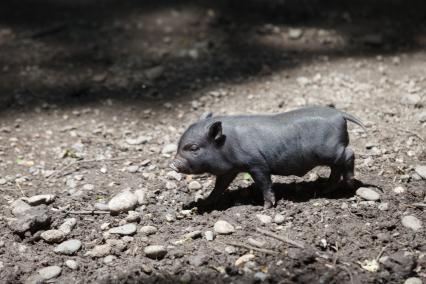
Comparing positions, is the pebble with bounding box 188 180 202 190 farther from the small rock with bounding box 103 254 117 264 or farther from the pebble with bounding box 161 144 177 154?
the small rock with bounding box 103 254 117 264

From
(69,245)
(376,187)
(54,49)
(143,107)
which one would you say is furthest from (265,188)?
(54,49)

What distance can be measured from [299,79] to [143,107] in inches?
65.6

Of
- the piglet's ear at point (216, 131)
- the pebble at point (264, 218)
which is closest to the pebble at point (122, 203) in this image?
the piglet's ear at point (216, 131)

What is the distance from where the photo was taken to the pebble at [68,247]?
3.92 metres

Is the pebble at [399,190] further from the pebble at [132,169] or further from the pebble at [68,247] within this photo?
the pebble at [68,247]

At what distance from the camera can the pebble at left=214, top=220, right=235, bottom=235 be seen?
3.94 meters

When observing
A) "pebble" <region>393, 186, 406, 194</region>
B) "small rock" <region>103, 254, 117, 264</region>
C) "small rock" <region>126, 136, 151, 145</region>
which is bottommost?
"small rock" <region>103, 254, 117, 264</region>

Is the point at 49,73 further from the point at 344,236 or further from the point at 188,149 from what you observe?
the point at 344,236

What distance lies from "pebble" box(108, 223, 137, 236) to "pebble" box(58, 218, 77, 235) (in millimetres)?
272

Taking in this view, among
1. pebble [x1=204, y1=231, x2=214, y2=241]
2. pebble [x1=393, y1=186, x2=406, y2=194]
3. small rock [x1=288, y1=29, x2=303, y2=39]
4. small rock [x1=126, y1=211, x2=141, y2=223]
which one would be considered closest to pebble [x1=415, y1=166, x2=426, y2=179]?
pebble [x1=393, y1=186, x2=406, y2=194]

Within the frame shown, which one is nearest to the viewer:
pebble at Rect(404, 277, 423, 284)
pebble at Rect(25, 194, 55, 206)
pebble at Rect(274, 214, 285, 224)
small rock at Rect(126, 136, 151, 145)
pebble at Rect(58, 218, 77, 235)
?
pebble at Rect(404, 277, 423, 284)

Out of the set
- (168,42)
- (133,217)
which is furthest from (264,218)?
(168,42)

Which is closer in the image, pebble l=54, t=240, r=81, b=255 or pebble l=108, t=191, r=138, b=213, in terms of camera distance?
pebble l=54, t=240, r=81, b=255

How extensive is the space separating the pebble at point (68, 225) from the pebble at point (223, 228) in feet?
3.30
